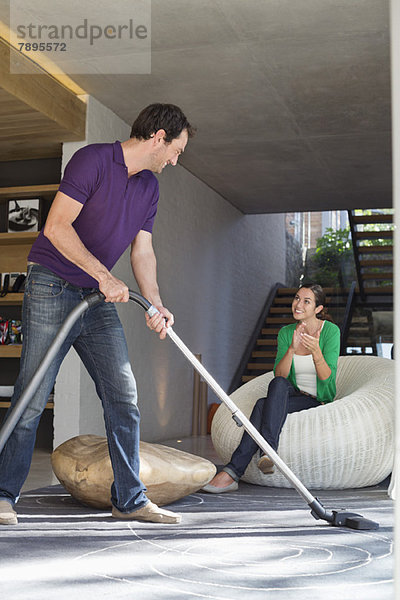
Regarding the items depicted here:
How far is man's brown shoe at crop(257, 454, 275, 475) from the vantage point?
129 inches

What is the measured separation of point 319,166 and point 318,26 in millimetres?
2909

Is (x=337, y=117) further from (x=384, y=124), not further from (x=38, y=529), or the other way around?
(x=38, y=529)

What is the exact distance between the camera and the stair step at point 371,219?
9.65 m

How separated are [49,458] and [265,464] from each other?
203 cm

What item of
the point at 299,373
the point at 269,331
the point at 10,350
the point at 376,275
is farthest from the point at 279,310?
the point at 299,373

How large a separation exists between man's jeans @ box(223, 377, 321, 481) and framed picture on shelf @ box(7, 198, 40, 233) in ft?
8.58

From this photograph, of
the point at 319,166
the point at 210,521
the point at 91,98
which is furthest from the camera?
the point at 319,166

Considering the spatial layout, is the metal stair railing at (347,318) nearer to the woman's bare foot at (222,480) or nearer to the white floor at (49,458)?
the white floor at (49,458)

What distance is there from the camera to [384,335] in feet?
31.2

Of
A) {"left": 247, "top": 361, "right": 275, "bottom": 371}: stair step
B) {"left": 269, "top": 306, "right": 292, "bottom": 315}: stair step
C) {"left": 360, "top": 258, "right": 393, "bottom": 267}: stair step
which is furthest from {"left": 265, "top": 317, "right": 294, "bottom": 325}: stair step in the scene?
{"left": 360, "top": 258, "right": 393, "bottom": 267}: stair step

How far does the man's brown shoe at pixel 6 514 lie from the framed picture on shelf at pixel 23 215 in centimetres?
321

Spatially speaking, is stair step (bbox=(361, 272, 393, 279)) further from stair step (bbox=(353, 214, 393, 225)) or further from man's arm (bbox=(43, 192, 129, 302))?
man's arm (bbox=(43, 192, 129, 302))

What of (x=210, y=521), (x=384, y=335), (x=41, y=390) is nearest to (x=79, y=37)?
(x=41, y=390)

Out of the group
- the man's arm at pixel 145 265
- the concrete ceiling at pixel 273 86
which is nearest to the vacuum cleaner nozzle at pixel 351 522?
the man's arm at pixel 145 265
